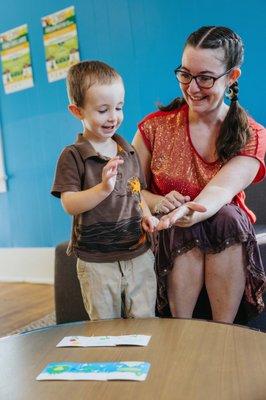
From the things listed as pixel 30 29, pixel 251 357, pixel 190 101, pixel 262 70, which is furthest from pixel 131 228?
pixel 30 29

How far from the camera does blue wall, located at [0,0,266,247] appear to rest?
7.34ft

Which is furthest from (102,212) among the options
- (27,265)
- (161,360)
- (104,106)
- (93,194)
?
(27,265)

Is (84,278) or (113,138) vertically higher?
(113,138)

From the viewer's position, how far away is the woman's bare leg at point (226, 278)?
120cm

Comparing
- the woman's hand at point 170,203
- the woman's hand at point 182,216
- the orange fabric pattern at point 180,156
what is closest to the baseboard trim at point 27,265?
the orange fabric pattern at point 180,156

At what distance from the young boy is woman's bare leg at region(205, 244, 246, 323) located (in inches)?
6.5

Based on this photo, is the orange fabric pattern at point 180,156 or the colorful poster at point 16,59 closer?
the orange fabric pattern at point 180,156

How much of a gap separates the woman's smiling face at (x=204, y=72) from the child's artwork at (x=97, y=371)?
2.82 feet

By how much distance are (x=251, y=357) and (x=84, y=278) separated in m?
0.59

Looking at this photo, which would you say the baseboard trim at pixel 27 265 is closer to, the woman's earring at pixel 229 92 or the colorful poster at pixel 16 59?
the colorful poster at pixel 16 59

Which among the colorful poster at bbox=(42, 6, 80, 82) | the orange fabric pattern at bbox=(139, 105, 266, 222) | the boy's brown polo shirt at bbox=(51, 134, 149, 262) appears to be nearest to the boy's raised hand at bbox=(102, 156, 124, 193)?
the boy's brown polo shirt at bbox=(51, 134, 149, 262)

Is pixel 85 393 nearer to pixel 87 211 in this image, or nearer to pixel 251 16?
pixel 87 211

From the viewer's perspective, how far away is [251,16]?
86.3 inches

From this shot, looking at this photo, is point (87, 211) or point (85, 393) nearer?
point (85, 393)
